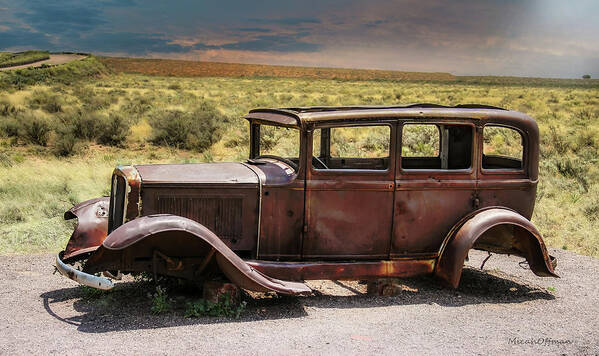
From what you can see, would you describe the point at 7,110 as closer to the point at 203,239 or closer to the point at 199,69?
the point at 203,239

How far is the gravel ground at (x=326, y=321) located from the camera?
4457 mm

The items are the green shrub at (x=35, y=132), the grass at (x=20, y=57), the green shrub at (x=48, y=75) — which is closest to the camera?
the green shrub at (x=35, y=132)

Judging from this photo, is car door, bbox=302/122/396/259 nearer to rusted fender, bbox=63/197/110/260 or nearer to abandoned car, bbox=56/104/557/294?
abandoned car, bbox=56/104/557/294

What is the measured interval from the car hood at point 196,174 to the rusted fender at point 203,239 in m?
0.43

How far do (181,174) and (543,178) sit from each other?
1003 centimetres

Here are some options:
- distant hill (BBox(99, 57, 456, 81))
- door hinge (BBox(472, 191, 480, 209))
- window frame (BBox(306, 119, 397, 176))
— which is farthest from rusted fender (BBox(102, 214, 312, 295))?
distant hill (BBox(99, 57, 456, 81))

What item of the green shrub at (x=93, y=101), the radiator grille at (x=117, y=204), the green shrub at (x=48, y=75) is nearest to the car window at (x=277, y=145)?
the radiator grille at (x=117, y=204)

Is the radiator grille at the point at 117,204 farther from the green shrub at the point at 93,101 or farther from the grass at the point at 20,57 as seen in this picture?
the grass at the point at 20,57

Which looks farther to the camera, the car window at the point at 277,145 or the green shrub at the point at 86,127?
A: the green shrub at the point at 86,127

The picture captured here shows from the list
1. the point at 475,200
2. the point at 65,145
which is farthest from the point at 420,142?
the point at 475,200

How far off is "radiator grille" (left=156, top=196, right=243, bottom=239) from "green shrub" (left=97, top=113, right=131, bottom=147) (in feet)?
41.3

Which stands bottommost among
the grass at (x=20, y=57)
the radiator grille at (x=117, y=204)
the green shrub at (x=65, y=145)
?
the green shrub at (x=65, y=145)

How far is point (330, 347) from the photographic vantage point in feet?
14.6

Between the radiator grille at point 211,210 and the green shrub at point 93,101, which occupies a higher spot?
the green shrub at point 93,101
